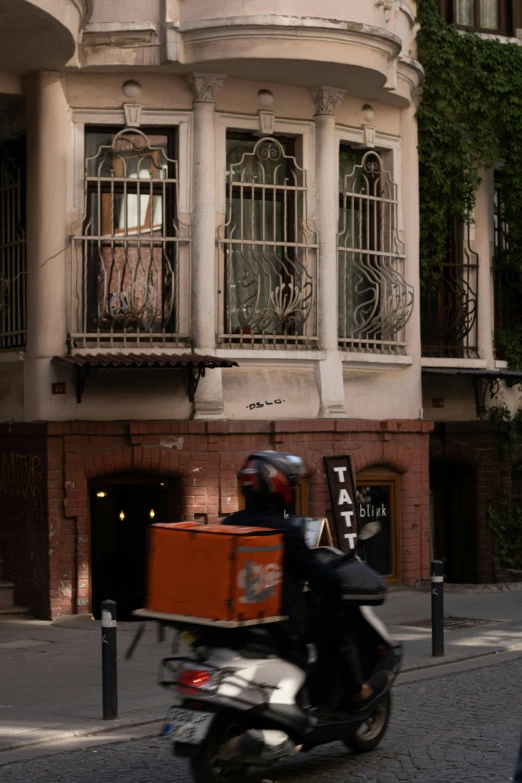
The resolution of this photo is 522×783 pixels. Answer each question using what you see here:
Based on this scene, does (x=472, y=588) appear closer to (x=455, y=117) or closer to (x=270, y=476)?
(x=455, y=117)

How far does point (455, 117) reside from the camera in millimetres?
18875

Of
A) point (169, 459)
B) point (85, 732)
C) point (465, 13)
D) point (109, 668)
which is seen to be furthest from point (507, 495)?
point (85, 732)

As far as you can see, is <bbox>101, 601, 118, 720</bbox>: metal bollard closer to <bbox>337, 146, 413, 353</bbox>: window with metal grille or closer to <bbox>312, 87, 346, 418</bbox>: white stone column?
<bbox>312, 87, 346, 418</bbox>: white stone column

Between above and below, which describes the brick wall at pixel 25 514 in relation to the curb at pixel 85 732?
above

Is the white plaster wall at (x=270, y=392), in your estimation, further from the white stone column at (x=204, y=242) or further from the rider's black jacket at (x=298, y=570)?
the rider's black jacket at (x=298, y=570)

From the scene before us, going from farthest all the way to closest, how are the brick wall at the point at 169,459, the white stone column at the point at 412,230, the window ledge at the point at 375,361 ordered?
the white stone column at the point at 412,230
the window ledge at the point at 375,361
the brick wall at the point at 169,459

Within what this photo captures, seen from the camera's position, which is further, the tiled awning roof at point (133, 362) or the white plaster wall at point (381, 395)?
the white plaster wall at point (381, 395)

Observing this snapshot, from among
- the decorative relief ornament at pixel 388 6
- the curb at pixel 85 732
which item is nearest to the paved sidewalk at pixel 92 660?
the curb at pixel 85 732

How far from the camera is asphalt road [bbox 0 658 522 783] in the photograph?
7.70 metres

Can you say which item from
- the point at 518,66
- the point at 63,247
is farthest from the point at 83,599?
the point at 518,66

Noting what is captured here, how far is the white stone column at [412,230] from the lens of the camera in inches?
704

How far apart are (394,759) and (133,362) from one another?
7.38 metres

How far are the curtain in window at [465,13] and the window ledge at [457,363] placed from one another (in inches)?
191

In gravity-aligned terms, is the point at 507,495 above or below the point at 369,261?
below
